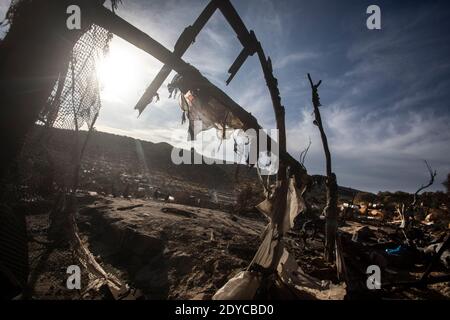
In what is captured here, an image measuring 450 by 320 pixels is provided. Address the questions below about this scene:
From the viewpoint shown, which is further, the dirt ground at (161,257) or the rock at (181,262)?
the rock at (181,262)

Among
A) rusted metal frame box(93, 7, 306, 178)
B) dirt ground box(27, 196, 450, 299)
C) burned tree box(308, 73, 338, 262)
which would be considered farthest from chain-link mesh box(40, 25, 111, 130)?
burned tree box(308, 73, 338, 262)

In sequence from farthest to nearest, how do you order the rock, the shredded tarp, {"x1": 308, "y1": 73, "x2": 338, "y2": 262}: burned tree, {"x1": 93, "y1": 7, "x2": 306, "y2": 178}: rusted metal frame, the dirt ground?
{"x1": 308, "y1": 73, "x2": 338, "y2": 262}: burned tree → the rock → the dirt ground → the shredded tarp → {"x1": 93, "y1": 7, "x2": 306, "y2": 178}: rusted metal frame

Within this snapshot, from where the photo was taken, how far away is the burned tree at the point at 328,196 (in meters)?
5.75

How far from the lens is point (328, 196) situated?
6035 millimetres

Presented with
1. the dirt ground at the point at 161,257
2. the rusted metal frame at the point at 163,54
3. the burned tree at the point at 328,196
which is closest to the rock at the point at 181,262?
the dirt ground at the point at 161,257

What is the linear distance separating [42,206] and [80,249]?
17.9 feet

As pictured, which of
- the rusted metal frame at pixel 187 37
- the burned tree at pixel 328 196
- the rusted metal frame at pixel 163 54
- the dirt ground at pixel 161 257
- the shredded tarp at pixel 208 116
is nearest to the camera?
the rusted metal frame at pixel 163 54

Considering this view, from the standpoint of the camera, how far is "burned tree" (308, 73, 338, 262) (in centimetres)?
575

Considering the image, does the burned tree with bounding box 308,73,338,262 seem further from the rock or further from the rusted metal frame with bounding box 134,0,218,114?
the rusted metal frame with bounding box 134,0,218,114

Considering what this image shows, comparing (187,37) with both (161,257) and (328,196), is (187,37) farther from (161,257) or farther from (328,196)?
(328,196)

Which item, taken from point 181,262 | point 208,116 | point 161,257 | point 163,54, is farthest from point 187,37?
point 161,257

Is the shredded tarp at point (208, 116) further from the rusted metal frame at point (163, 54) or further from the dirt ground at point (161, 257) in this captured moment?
the dirt ground at point (161, 257)
